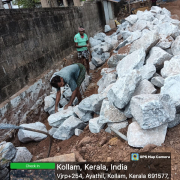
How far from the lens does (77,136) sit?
286cm

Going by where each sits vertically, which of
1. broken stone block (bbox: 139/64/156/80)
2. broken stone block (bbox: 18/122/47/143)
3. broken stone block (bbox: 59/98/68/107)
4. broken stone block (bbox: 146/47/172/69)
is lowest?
broken stone block (bbox: 18/122/47/143)

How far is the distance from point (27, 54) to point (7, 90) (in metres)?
1.08

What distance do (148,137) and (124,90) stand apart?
2.17 feet

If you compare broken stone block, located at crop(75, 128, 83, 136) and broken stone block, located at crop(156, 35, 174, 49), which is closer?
broken stone block, located at crop(75, 128, 83, 136)

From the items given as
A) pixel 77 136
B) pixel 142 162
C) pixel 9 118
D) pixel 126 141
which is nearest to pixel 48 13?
pixel 9 118

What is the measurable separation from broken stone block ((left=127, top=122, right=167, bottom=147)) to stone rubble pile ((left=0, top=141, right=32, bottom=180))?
1.59 meters

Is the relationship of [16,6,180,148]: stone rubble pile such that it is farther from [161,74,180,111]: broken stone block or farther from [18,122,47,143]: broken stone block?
[18,122,47,143]: broken stone block

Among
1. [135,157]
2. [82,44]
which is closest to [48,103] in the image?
[82,44]

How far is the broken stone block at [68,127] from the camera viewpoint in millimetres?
2896

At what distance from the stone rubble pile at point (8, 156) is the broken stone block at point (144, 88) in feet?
6.12

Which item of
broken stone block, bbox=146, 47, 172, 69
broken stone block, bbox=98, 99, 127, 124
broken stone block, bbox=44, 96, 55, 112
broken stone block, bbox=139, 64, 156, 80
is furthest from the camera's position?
broken stone block, bbox=44, 96, 55, 112

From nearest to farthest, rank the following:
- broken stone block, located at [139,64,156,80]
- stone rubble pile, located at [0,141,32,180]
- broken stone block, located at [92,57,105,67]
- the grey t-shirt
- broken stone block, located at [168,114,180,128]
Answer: broken stone block, located at [168,114,180,128], stone rubble pile, located at [0,141,32,180], broken stone block, located at [139,64,156,80], the grey t-shirt, broken stone block, located at [92,57,105,67]

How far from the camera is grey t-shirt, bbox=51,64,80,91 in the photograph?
3.47m

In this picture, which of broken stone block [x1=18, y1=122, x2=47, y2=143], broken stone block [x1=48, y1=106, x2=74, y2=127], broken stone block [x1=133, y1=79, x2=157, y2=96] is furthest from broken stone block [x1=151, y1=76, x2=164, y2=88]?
broken stone block [x1=18, y1=122, x2=47, y2=143]
